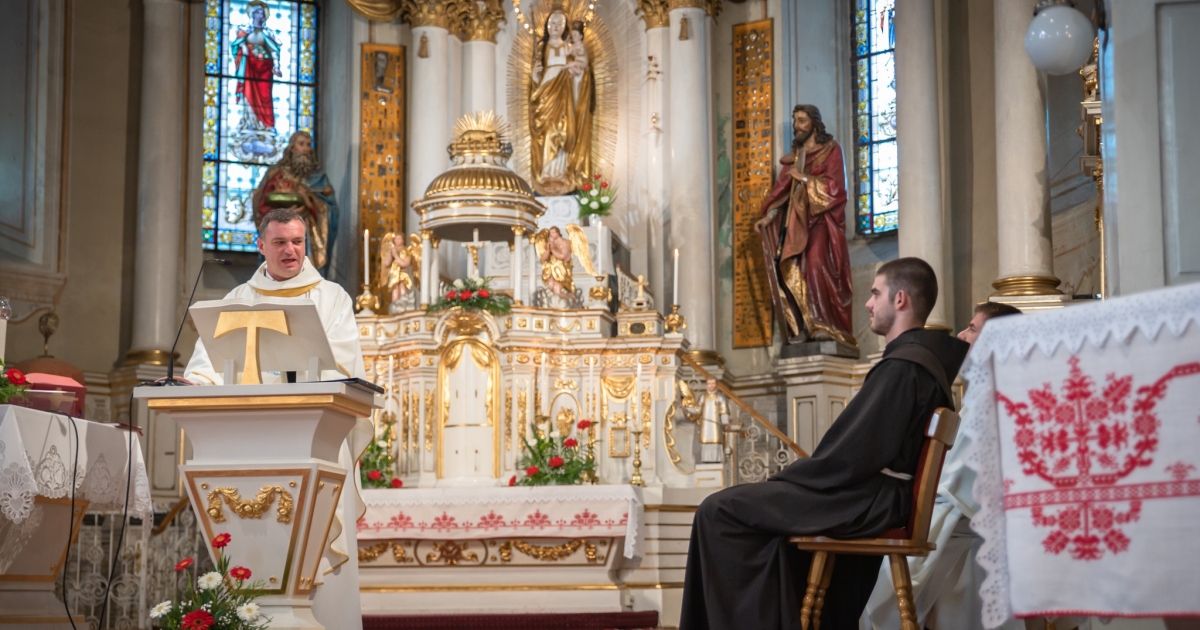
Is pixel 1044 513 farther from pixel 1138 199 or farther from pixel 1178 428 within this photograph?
pixel 1138 199

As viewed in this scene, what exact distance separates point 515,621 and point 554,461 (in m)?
1.29

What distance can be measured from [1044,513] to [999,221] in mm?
7479

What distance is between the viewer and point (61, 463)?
5.88 m

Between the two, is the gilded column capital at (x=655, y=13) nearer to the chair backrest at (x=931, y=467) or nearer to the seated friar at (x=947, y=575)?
the seated friar at (x=947, y=575)

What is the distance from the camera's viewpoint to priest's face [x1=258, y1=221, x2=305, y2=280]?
225 inches

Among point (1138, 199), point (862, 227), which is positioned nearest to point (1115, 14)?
point (1138, 199)

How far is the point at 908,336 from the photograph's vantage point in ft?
15.4

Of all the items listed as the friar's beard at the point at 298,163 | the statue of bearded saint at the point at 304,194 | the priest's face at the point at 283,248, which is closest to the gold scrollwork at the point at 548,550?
the priest's face at the point at 283,248

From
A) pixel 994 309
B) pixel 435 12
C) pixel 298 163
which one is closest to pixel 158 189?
pixel 298 163

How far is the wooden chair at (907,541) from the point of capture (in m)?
4.35

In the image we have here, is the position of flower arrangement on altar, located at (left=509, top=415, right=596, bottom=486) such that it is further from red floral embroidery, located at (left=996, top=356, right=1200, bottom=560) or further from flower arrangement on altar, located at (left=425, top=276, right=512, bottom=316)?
red floral embroidery, located at (left=996, top=356, right=1200, bottom=560)

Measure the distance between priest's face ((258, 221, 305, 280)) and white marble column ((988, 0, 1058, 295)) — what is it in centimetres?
628

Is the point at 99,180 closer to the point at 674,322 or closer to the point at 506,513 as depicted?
the point at 674,322

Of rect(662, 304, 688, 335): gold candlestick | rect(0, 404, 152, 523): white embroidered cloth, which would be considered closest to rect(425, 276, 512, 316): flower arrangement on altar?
rect(662, 304, 688, 335): gold candlestick
